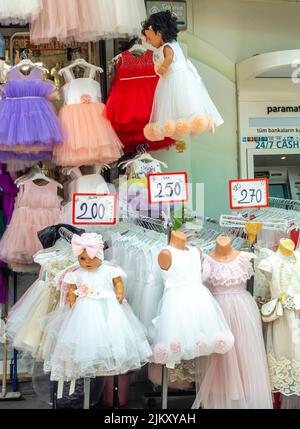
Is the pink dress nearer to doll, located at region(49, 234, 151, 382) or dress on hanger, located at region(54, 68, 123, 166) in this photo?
doll, located at region(49, 234, 151, 382)

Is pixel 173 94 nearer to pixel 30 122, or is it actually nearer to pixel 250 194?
pixel 250 194

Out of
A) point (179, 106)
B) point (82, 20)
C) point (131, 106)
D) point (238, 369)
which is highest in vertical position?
point (82, 20)

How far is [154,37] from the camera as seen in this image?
3541 millimetres

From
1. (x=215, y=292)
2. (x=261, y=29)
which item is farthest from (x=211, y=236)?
(x=261, y=29)

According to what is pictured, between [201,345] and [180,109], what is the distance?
146 centimetres

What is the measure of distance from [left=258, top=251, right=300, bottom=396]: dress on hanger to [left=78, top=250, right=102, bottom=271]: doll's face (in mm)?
906

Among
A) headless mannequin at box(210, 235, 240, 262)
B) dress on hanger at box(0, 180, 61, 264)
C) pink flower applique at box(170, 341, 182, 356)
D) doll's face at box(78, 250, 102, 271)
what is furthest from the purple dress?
pink flower applique at box(170, 341, 182, 356)

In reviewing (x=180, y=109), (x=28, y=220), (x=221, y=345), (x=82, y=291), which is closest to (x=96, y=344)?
(x=82, y=291)

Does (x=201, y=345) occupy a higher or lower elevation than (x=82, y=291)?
lower

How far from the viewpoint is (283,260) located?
3109 millimetres

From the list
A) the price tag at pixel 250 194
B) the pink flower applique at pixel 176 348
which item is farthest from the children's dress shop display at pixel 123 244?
the price tag at pixel 250 194

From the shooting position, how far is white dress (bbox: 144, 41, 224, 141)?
3.41 metres

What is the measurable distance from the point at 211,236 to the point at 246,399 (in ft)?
3.11

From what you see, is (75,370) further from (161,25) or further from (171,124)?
(161,25)
